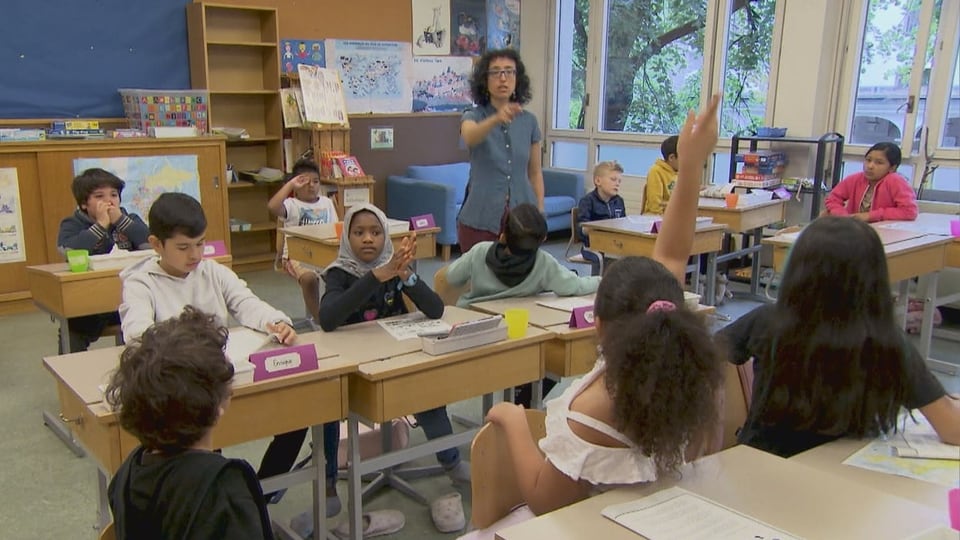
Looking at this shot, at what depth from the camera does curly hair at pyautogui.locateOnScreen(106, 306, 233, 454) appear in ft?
4.22

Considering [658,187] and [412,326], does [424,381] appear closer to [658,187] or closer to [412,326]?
[412,326]

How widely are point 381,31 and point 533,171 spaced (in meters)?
4.31

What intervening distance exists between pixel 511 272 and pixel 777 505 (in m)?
1.67

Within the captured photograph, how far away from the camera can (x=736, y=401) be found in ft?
6.77

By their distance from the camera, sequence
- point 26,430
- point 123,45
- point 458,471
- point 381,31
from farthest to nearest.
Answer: point 381,31 → point 123,45 → point 26,430 → point 458,471

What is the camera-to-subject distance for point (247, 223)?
21.7ft

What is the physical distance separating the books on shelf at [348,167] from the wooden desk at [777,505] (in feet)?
17.8

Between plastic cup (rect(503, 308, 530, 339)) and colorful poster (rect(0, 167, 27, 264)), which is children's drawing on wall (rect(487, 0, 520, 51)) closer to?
colorful poster (rect(0, 167, 27, 264))

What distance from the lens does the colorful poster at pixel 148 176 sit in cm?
555

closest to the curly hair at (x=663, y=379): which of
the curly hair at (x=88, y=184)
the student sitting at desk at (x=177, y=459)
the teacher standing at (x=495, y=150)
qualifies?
the student sitting at desk at (x=177, y=459)

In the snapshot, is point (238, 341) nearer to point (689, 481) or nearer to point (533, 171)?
point (689, 481)

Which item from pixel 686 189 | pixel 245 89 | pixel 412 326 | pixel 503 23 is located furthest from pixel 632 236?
pixel 503 23

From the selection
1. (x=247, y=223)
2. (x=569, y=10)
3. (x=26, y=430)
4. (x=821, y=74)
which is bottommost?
(x=26, y=430)

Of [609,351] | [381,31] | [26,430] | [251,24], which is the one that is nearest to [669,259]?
[609,351]
